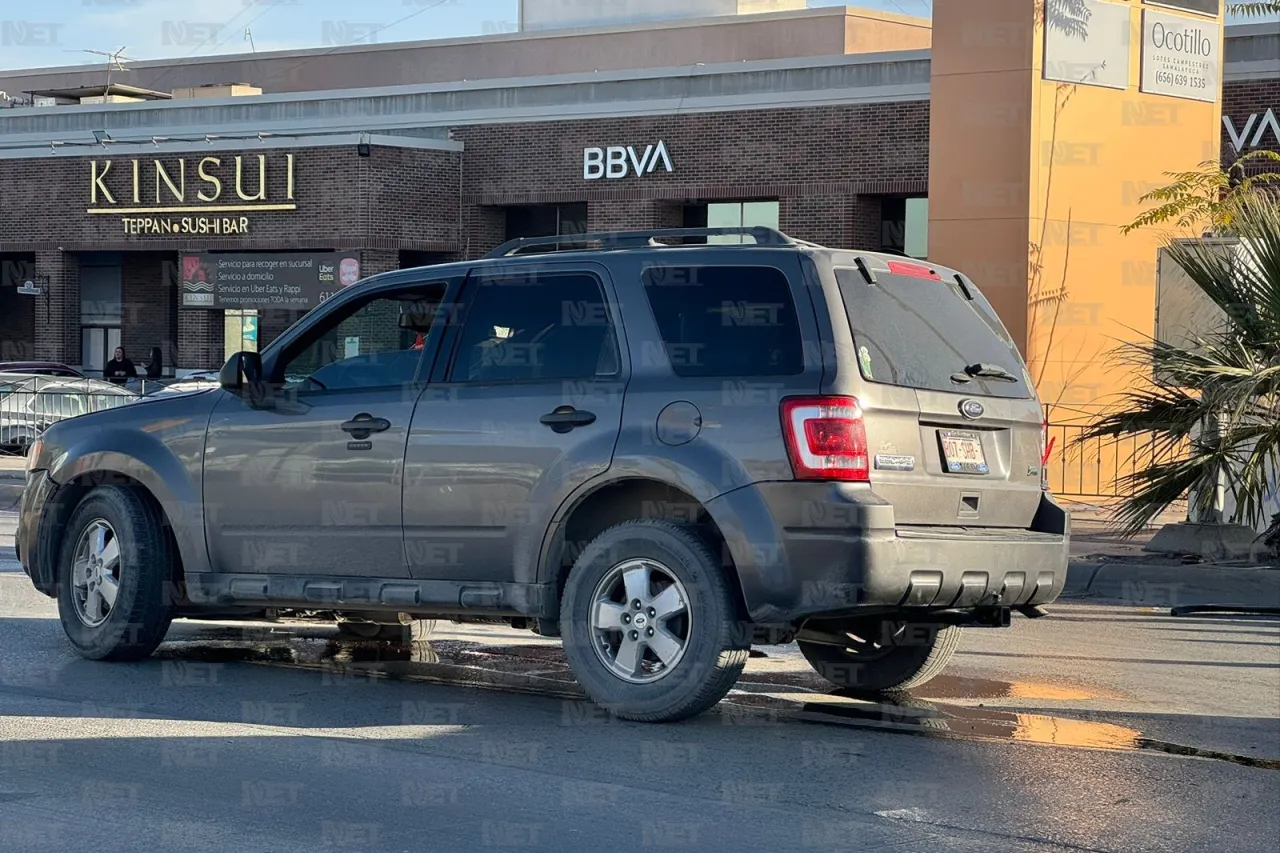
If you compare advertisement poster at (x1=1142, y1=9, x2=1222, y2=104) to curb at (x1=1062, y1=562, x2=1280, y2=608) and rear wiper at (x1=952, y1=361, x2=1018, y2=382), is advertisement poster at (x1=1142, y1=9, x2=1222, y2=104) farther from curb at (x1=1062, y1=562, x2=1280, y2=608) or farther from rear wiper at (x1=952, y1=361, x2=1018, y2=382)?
rear wiper at (x1=952, y1=361, x2=1018, y2=382)

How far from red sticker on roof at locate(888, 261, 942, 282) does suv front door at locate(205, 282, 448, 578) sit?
81.2 inches

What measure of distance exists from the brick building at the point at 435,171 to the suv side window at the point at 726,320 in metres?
26.0

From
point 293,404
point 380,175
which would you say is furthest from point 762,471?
point 380,175

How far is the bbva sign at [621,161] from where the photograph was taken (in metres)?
39.3

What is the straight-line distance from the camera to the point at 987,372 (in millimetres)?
7961

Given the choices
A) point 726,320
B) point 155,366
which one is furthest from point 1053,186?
point 155,366

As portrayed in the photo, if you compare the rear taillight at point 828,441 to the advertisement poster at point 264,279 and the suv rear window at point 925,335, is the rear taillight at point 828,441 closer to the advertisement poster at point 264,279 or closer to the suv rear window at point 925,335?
the suv rear window at point 925,335

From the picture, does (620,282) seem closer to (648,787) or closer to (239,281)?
(648,787)

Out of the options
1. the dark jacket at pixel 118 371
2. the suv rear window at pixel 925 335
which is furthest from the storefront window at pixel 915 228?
the suv rear window at pixel 925 335

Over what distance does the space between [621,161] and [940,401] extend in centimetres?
3267

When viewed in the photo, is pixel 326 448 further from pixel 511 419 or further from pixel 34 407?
pixel 34 407

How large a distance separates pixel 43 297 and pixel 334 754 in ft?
138

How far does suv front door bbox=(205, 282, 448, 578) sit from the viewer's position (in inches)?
325

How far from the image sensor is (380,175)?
40.8 m
